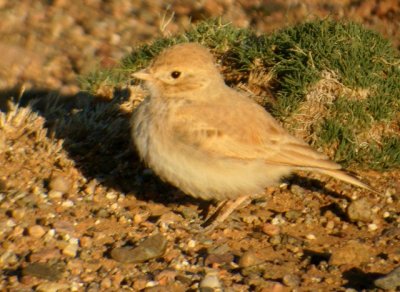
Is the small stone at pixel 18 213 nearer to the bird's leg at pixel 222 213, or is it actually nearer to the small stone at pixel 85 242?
the small stone at pixel 85 242

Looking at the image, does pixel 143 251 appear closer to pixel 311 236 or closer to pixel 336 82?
pixel 311 236

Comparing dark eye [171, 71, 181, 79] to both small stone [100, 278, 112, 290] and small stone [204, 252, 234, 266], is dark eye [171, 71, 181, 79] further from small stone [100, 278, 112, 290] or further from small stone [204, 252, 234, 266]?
small stone [100, 278, 112, 290]

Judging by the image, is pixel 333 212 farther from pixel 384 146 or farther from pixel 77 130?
pixel 77 130

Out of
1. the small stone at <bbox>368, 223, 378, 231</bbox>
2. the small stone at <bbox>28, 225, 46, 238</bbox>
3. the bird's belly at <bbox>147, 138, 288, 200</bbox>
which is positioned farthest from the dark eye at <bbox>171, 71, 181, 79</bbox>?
the small stone at <bbox>368, 223, 378, 231</bbox>

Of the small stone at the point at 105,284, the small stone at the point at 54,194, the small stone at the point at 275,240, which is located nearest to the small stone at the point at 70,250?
the small stone at the point at 105,284

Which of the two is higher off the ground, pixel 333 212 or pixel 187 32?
pixel 187 32

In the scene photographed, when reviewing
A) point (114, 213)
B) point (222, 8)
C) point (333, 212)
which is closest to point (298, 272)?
point (333, 212)
